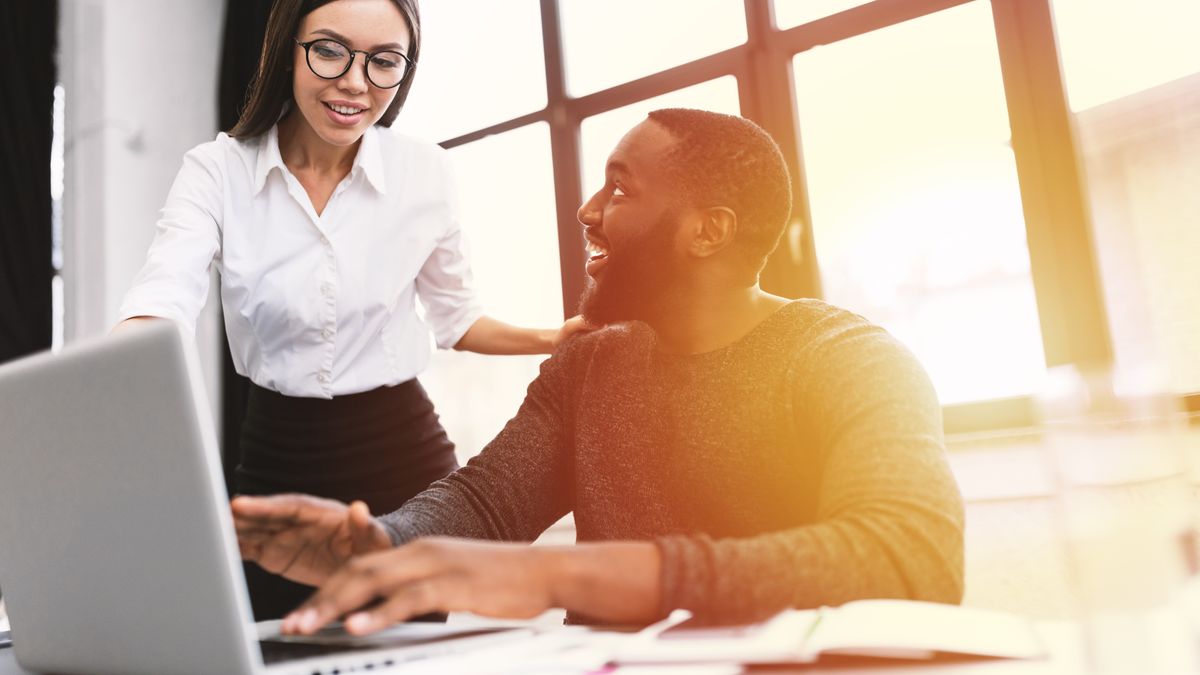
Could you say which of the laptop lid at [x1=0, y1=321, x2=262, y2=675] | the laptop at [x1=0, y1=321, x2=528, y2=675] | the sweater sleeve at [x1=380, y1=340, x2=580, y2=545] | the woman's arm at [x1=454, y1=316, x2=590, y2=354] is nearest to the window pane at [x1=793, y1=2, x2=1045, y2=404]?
the woman's arm at [x1=454, y1=316, x2=590, y2=354]

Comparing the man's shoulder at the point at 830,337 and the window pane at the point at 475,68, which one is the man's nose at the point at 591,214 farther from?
the window pane at the point at 475,68

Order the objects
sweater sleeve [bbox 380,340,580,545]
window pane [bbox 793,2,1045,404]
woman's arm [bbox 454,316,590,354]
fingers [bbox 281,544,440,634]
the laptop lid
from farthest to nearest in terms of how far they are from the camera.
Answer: window pane [bbox 793,2,1045,404] < woman's arm [bbox 454,316,590,354] < sweater sleeve [bbox 380,340,580,545] < fingers [bbox 281,544,440,634] < the laptop lid

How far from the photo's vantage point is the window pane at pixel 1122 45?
79.0 inches

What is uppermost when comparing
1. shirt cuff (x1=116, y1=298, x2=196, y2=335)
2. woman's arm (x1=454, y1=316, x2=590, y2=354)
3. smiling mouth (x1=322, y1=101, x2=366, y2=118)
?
smiling mouth (x1=322, y1=101, x2=366, y2=118)

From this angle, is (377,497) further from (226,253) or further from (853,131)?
(853,131)

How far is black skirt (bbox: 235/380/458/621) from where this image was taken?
1623mm

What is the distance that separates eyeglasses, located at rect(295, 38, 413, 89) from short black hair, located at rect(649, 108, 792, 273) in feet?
1.65

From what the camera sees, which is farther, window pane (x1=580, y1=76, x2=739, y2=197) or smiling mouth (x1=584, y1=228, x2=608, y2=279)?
window pane (x1=580, y1=76, x2=739, y2=197)

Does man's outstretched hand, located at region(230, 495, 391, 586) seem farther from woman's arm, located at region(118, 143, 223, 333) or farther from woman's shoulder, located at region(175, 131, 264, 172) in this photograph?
woman's shoulder, located at region(175, 131, 264, 172)

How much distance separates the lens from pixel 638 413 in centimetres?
127

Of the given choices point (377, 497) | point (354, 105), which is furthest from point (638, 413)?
point (354, 105)

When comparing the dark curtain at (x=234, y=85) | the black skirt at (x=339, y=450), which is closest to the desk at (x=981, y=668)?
the black skirt at (x=339, y=450)

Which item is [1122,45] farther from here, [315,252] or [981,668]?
[981,668]

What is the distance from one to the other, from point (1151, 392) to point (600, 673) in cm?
38
